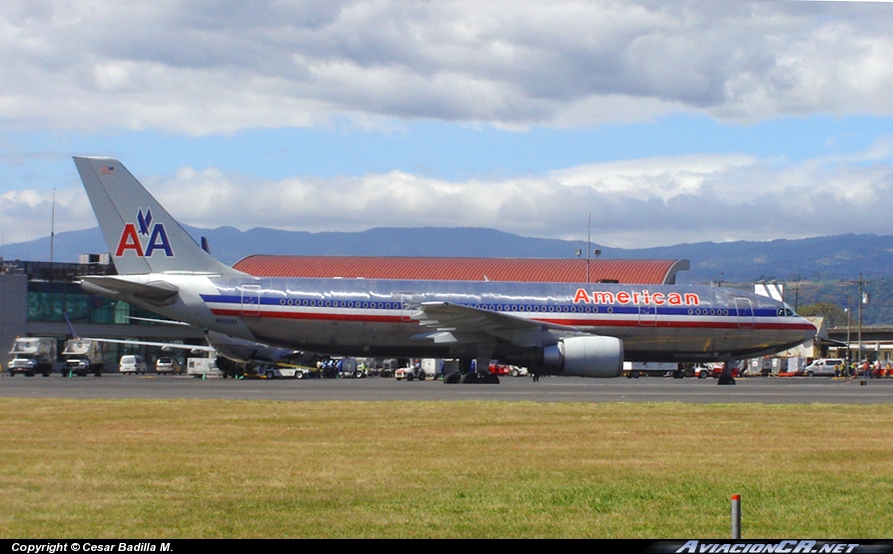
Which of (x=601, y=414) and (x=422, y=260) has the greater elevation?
(x=422, y=260)

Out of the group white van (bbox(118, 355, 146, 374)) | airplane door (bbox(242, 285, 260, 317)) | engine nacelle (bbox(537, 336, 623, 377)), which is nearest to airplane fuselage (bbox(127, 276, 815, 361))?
airplane door (bbox(242, 285, 260, 317))

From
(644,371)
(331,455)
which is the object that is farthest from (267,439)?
(644,371)

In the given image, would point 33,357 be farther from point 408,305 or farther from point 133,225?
point 408,305

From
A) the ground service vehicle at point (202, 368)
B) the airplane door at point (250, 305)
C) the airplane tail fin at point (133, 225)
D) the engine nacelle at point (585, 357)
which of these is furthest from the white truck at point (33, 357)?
the engine nacelle at point (585, 357)

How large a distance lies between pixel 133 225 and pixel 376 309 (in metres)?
8.70

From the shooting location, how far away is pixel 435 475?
1245 centimetres

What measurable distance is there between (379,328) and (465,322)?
2981mm

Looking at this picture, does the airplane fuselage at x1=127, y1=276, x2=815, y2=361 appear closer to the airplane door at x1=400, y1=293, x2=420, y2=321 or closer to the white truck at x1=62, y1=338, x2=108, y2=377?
the airplane door at x1=400, y1=293, x2=420, y2=321

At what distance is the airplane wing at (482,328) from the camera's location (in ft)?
112

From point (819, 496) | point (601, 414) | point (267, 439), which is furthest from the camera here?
point (601, 414)

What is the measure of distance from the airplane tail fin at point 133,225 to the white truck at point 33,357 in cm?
2668

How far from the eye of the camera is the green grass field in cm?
954

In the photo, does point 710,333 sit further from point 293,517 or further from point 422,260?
point 422,260

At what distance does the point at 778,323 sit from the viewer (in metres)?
38.9
